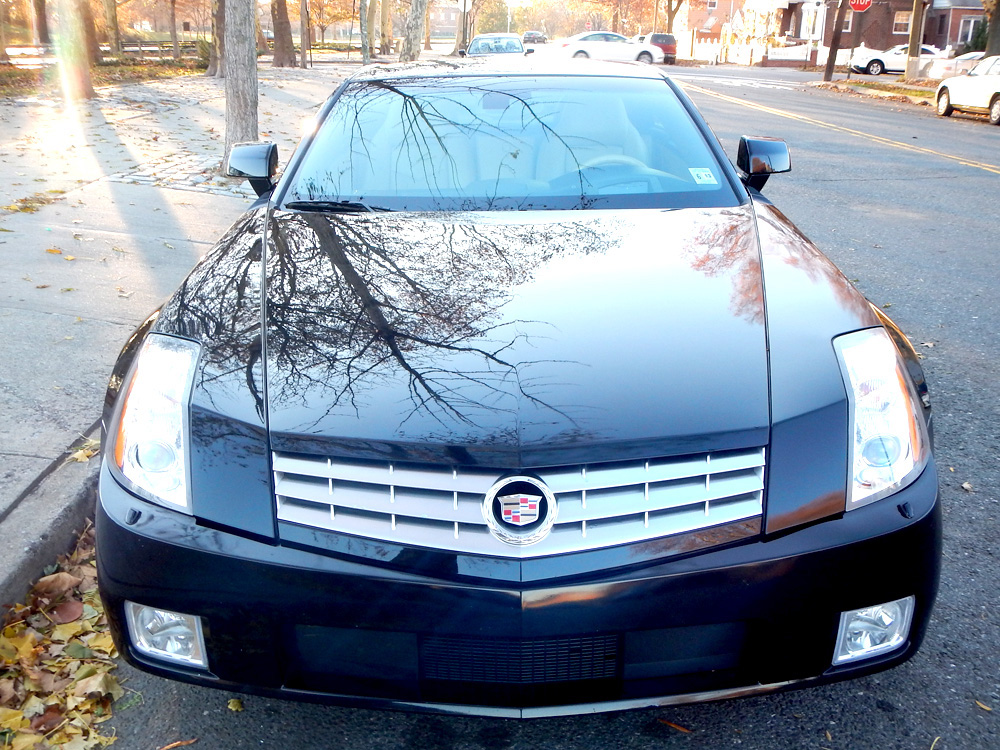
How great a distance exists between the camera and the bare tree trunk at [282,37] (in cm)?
3130

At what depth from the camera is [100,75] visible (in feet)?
81.6

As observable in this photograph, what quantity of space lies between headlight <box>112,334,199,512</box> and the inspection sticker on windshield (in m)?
1.92

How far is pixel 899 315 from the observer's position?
5.46m

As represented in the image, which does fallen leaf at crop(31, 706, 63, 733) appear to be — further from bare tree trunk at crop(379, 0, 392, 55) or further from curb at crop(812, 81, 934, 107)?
bare tree trunk at crop(379, 0, 392, 55)

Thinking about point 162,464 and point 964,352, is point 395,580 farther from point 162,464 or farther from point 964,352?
point 964,352

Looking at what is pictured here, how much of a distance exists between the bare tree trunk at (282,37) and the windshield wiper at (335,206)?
3083 centimetres

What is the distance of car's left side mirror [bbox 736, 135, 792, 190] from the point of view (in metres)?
3.68

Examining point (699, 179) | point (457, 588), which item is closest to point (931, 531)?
point (457, 588)

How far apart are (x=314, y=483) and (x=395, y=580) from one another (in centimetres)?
26

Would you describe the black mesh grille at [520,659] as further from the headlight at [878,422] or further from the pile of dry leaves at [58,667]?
the pile of dry leaves at [58,667]

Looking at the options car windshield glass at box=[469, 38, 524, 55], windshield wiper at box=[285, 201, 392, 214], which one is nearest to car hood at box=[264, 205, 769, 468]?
windshield wiper at box=[285, 201, 392, 214]

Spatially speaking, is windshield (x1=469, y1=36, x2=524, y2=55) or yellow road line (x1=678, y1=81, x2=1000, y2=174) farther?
windshield (x1=469, y1=36, x2=524, y2=55)

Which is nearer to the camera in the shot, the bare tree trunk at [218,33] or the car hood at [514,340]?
the car hood at [514,340]

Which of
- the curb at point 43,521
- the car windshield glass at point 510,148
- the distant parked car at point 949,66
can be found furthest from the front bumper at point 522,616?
the distant parked car at point 949,66
